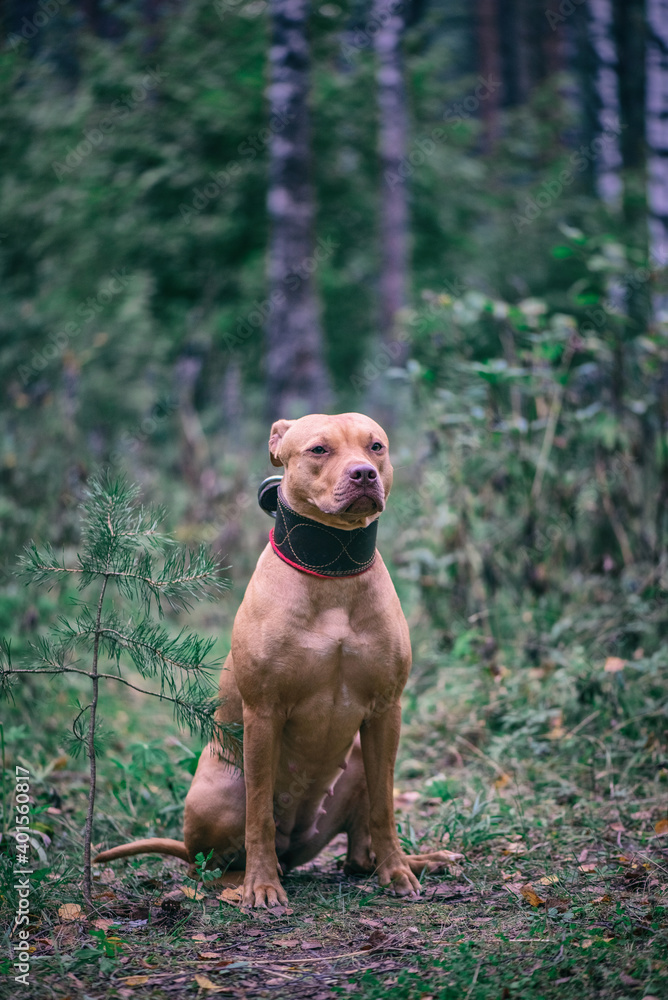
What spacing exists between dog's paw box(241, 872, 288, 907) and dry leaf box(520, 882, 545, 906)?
0.78 m

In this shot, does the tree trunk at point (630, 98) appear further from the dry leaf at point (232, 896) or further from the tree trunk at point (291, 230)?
the dry leaf at point (232, 896)

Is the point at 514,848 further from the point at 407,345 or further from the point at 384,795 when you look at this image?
the point at 407,345

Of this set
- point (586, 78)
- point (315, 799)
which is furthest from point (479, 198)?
point (315, 799)

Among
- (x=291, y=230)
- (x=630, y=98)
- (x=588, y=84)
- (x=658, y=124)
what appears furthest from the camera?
(x=588, y=84)

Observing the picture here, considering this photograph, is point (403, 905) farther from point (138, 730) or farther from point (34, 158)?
point (34, 158)

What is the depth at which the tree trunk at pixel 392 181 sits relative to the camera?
1270 centimetres

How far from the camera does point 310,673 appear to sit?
2.78 meters

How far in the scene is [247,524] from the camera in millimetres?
7527

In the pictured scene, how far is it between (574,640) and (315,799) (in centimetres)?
215

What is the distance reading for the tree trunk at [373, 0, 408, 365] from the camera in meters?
12.7

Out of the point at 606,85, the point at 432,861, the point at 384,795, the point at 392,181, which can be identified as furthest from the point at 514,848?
the point at 606,85

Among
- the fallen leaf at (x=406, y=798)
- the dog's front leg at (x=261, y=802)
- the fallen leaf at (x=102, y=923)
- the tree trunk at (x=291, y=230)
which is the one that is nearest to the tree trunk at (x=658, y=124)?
the tree trunk at (x=291, y=230)

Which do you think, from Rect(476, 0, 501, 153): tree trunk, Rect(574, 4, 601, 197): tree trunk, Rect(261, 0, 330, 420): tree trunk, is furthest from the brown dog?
Rect(476, 0, 501, 153): tree trunk

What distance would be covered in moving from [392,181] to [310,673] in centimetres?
1149
